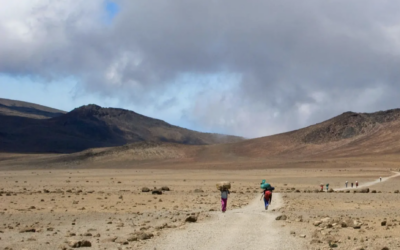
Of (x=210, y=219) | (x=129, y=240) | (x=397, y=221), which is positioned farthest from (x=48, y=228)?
(x=397, y=221)

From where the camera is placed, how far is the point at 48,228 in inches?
655

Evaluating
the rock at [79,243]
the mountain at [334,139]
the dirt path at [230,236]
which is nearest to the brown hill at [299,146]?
the mountain at [334,139]

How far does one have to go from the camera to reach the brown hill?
121375mm

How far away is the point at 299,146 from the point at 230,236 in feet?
403

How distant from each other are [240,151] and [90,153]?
124 ft

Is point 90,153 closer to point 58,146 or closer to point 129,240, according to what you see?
point 58,146

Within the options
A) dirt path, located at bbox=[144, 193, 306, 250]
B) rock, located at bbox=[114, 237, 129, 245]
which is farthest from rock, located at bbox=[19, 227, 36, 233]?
dirt path, located at bbox=[144, 193, 306, 250]

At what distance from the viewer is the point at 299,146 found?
13425cm

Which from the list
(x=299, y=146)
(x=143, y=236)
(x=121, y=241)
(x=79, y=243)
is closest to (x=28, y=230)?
(x=79, y=243)

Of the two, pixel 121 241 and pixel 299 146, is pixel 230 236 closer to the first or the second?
pixel 121 241

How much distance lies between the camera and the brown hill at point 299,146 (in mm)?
121375

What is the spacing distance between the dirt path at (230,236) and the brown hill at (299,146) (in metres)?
97.4

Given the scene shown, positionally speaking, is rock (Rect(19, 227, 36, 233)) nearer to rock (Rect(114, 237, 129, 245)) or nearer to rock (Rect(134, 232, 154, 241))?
rock (Rect(114, 237, 129, 245))

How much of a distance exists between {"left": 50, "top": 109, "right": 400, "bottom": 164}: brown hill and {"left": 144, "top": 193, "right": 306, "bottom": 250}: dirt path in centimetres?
9737
